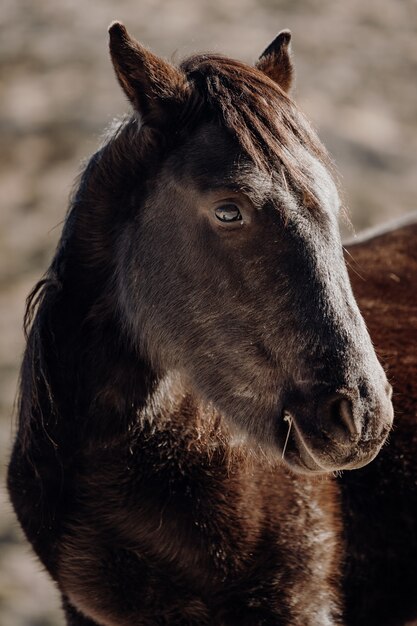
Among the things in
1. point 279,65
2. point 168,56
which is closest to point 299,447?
point 279,65

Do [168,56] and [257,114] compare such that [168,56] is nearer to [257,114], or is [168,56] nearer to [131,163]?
[131,163]

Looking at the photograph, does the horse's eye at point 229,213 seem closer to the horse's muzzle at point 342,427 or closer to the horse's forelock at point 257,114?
the horse's forelock at point 257,114

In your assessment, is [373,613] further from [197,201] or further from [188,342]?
[197,201]

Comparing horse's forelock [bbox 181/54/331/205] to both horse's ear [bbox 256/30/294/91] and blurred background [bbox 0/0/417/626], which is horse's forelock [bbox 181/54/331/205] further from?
blurred background [bbox 0/0/417/626]

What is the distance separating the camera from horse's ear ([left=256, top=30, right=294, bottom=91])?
3.63 metres

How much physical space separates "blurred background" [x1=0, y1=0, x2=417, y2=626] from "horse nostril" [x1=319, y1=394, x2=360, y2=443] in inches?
207

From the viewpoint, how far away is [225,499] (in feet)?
11.4

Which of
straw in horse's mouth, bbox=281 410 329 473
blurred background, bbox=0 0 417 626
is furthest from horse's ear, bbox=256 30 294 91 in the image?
blurred background, bbox=0 0 417 626

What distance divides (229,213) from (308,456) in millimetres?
786

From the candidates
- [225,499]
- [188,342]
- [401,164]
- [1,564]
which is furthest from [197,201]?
[401,164]

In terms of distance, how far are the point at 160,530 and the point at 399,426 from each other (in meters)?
1.13

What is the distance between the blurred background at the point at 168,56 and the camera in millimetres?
10305

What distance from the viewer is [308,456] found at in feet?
9.98

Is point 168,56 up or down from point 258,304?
down
